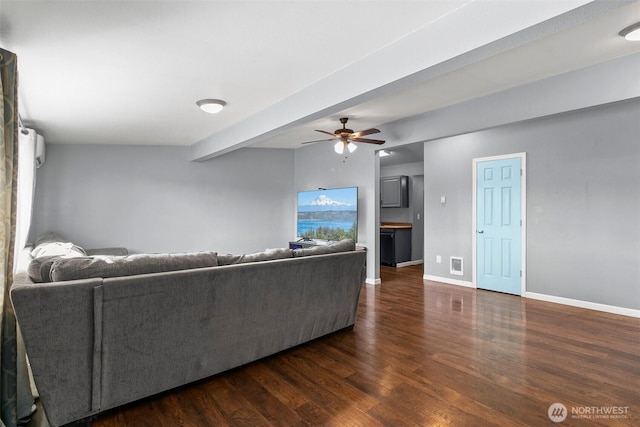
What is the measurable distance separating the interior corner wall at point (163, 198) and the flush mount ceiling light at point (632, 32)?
5.67 m

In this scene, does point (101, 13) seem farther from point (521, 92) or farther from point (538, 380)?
point (521, 92)

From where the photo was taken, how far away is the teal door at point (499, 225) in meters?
4.77

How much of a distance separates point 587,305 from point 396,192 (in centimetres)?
437

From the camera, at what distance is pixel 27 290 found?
5.46ft

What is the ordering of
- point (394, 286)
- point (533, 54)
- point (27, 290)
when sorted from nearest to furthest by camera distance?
→ point (27, 290)
point (533, 54)
point (394, 286)

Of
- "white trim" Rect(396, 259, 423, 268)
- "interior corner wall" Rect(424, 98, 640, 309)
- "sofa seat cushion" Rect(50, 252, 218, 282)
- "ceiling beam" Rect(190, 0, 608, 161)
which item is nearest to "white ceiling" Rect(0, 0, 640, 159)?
"ceiling beam" Rect(190, 0, 608, 161)

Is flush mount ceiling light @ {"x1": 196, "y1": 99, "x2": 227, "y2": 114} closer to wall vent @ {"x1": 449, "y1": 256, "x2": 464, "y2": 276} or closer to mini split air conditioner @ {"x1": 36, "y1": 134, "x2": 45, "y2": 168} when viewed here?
mini split air conditioner @ {"x1": 36, "y1": 134, "x2": 45, "y2": 168}

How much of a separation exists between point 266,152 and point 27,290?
5709 millimetres

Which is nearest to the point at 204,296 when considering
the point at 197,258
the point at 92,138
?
the point at 197,258

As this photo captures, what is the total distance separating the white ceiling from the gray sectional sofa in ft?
4.73

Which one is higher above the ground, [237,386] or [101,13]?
[101,13]

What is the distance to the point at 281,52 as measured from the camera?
8.18 feet

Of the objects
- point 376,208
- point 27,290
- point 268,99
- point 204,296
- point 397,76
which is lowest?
point 204,296

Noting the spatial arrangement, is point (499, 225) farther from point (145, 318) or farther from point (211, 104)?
point (145, 318)
